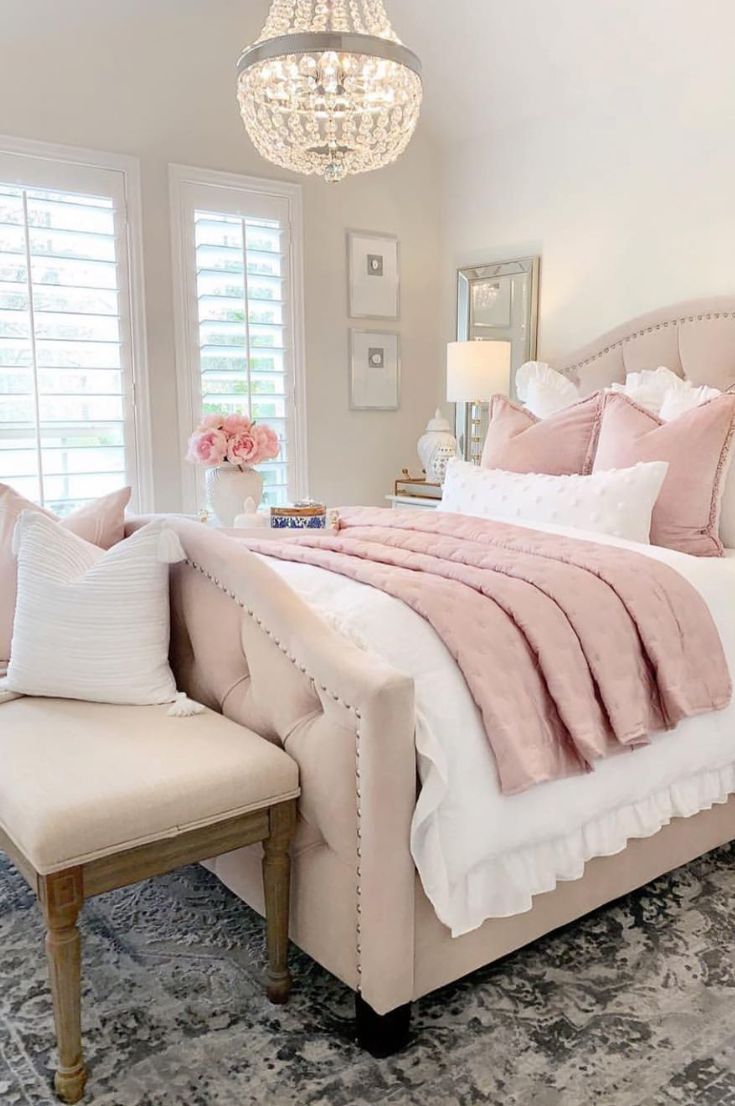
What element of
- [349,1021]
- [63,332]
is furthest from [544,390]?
[349,1021]

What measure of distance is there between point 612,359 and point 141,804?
3061 millimetres

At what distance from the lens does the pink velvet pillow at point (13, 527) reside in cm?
235

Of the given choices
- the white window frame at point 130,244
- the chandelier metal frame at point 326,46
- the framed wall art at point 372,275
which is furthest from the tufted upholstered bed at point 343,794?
the framed wall art at point 372,275

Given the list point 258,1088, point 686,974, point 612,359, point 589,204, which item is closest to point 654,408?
point 612,359

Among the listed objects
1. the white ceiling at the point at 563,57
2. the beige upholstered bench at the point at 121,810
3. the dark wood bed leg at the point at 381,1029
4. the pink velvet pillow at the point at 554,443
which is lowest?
the dark wood bed leg at the point at 381,1029

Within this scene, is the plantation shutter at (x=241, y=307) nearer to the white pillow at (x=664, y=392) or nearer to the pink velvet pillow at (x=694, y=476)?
the white pillow at (x=664, y=392)

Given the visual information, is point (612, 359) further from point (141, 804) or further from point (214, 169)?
point (141, 804)

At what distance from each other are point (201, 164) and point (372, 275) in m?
1.06

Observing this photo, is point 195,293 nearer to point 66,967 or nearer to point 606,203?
point 606,203

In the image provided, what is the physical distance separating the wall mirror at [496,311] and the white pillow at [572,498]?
162 cm

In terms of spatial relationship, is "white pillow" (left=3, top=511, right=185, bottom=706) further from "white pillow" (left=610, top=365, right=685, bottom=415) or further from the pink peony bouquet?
"white pillow" (left=610, top=365, right=685, bottom=415)

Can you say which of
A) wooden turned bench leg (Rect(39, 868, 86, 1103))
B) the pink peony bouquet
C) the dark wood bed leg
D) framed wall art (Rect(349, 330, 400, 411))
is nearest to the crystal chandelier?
the pink peony bouquet

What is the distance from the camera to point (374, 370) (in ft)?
16.1

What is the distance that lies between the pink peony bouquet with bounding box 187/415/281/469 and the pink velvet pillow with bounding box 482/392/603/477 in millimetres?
847
